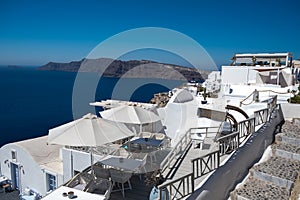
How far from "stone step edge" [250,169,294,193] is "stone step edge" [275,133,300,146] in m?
2.21

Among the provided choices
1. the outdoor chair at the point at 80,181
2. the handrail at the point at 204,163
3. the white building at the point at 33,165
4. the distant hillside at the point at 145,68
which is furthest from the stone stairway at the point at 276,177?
the distant hillside at the point at 145,68

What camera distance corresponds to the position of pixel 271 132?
7.63 meters

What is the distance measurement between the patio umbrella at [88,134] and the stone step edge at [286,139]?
4809 millimetres

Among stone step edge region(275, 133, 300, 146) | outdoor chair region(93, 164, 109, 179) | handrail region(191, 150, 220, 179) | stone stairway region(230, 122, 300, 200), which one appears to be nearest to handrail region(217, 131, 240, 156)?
handrail region(191, 150, 220, 179)

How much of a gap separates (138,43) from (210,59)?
3.36 metres

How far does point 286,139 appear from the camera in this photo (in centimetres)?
732

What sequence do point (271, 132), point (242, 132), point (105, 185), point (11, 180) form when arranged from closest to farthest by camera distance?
1. point (105, 185)
2. point (242, 132)
3. point (271, 132)
4. point (11, 180)

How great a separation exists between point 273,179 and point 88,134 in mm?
4701

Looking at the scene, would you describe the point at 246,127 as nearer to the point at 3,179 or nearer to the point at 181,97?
the point at 181,97

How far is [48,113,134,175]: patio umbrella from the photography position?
6.01 m

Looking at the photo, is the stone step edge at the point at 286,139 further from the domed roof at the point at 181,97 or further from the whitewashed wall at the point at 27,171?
the whitewashed wall at the point at 27,171

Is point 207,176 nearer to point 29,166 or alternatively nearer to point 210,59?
point 210,59

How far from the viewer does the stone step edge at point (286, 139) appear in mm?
7121

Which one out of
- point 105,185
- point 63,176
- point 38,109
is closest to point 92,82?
point 63,176
